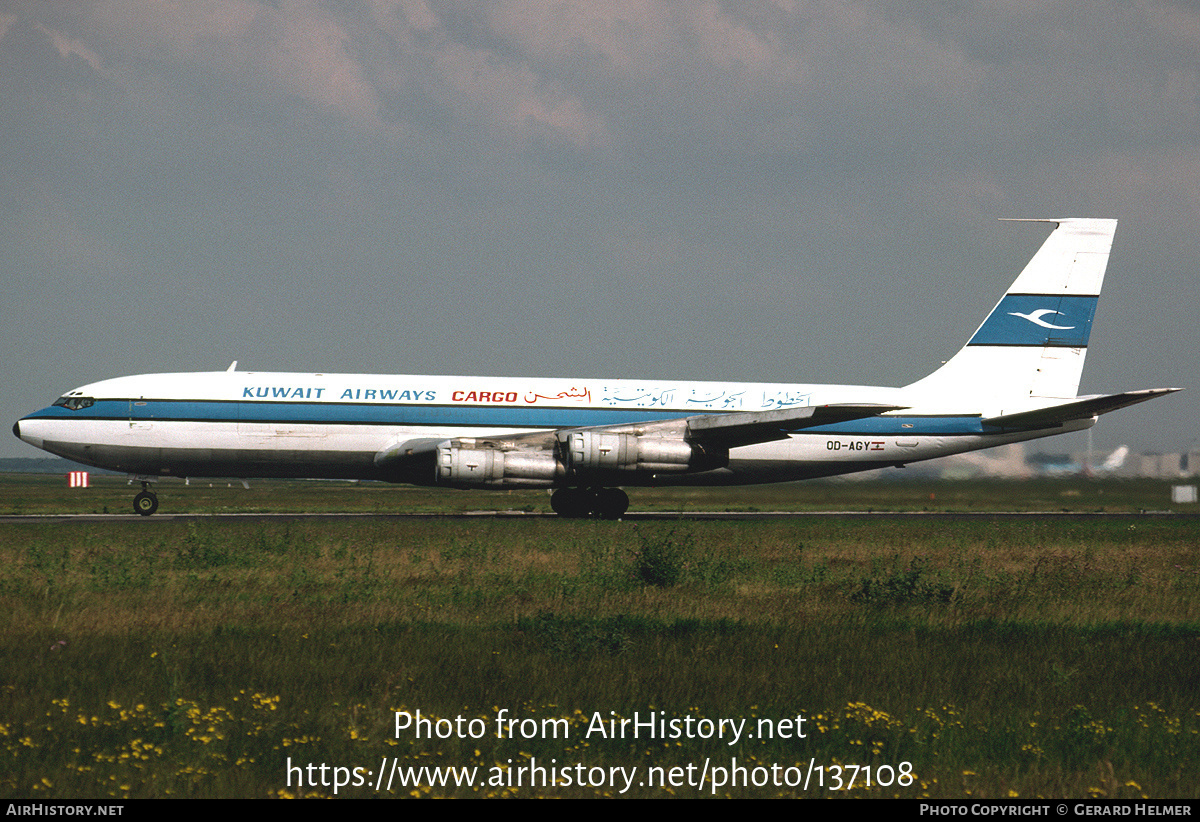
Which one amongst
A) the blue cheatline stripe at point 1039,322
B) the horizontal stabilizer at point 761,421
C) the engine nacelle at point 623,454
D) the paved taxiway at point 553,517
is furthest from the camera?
the blue cheatline stripe at point 1039,322

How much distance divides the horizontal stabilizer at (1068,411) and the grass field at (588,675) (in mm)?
12290

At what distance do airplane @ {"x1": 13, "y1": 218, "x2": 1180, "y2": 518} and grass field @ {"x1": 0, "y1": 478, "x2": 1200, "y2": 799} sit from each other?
33.9ft

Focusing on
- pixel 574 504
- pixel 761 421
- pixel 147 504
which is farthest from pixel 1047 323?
pixel 147 504

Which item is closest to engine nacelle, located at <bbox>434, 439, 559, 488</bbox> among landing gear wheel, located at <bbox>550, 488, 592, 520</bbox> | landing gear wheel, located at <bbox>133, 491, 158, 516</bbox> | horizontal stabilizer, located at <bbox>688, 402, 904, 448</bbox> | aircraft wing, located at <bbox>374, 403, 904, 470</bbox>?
aircraft wing, located at <bbox>374, 403, 904, 470</bbox>

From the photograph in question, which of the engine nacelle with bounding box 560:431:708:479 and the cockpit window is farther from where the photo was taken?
the cockpit window

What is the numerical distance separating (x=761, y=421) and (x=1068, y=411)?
10.5 metres

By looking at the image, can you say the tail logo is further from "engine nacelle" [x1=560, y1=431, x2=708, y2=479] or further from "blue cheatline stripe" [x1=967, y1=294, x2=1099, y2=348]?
"engine nacelle" [x1=560, y1=431, x2=708, y2=479]

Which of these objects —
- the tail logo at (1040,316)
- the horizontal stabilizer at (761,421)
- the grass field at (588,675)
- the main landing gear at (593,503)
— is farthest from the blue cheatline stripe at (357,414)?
the grass field at (588,675)

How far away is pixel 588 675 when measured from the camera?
386 inches

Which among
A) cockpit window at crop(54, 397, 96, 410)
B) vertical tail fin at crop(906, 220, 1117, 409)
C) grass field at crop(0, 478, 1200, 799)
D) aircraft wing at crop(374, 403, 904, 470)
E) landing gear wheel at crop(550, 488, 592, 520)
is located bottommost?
grass field at crop(0, 478, 1200, 799)

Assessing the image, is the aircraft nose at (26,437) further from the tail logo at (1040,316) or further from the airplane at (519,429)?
the tail logo at (1040,316)

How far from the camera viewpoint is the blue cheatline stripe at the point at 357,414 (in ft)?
99.1

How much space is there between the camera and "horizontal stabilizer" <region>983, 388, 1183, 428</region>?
1206 inches
